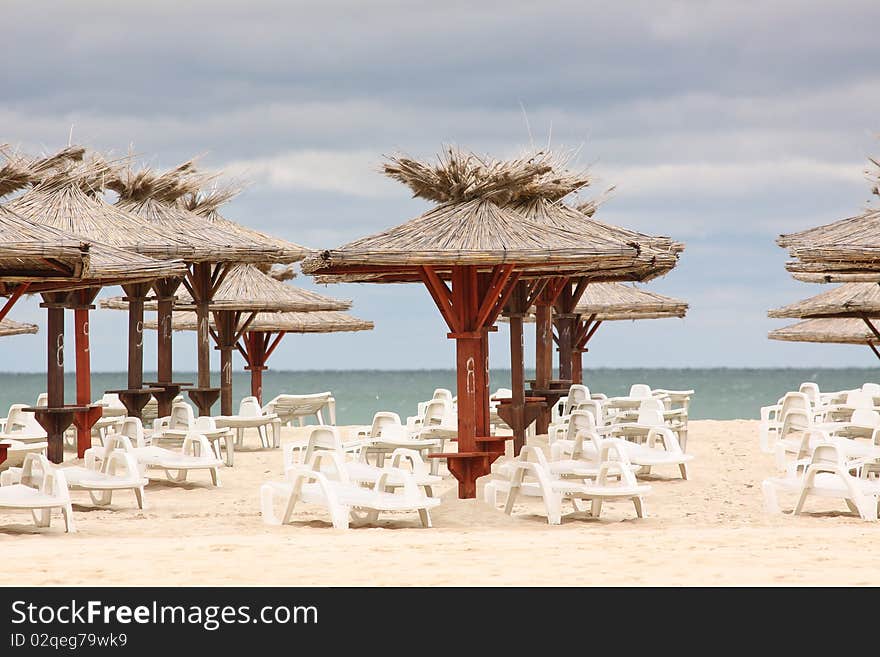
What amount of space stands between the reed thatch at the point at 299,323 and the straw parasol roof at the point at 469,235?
10.1 metres

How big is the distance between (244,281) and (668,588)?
14239mm

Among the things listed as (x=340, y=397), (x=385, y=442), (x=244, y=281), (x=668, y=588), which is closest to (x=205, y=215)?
(x=244, y=281)

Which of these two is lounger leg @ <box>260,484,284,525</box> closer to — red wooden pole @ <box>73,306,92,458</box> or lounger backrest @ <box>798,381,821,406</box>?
red wooden pole @ <box>73,306,92,458</box>

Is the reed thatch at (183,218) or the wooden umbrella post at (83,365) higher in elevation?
the reed thatch at (183,218)

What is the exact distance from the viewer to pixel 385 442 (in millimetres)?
11234

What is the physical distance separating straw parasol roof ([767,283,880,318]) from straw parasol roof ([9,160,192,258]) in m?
8.12

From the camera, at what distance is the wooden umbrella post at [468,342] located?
32.4ft

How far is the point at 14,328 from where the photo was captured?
18.6m

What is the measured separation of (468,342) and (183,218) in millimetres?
6940

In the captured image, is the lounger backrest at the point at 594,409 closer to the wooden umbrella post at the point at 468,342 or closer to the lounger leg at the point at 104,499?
the wooden umbrella post at the point at 468,342

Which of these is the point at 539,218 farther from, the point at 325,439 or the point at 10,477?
the point at 10,477

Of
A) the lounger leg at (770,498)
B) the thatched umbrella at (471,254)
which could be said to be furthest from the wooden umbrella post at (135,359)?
Result: the lounger leg at (770,498)
